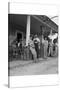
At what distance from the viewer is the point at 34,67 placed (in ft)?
22.5

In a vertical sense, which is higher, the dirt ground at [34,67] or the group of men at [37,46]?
the group of men at [37,46]

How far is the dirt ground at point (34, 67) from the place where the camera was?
6.66 metres

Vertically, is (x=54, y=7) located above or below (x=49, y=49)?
above

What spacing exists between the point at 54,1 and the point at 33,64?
2.32 meters

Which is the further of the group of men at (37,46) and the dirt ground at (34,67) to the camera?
the group of men at (37,46)

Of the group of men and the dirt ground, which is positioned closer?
the dirt ground

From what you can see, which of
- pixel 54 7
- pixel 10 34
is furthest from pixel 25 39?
pixel 54 7

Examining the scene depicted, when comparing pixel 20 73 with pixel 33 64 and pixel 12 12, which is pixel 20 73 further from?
pixel 12 12

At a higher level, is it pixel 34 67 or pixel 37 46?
pixel 37 46

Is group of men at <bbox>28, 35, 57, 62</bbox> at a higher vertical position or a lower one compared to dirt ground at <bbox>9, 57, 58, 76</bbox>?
higher

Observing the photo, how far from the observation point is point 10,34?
656 centimetres

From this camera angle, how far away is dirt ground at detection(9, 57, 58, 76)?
6.66 m
